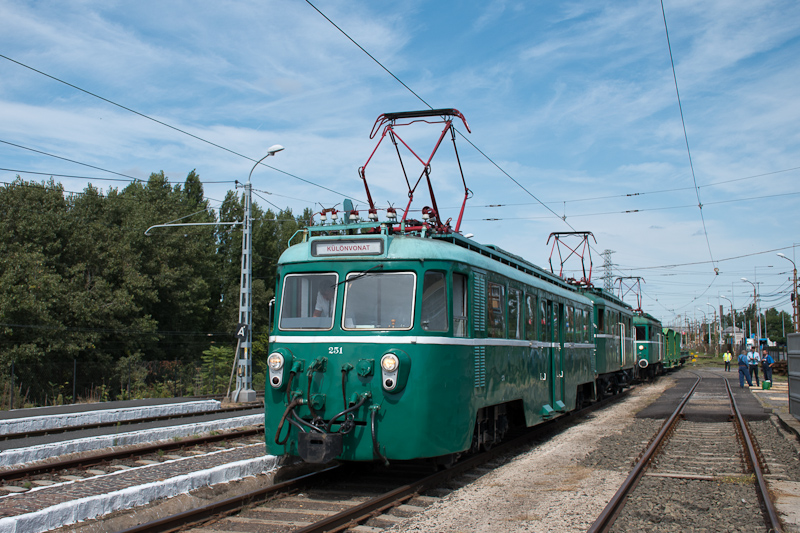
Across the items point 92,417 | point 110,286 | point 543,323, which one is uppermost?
point 110,286

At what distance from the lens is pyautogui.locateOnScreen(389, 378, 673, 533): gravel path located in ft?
22.4

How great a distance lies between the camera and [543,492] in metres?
8.31

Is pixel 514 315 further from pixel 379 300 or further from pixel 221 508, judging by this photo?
pixel 221 508

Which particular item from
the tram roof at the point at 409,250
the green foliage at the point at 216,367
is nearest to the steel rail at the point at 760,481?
the tram roof at the point at 409,250

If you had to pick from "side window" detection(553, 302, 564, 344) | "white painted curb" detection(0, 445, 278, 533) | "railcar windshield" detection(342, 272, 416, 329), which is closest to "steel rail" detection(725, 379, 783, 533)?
"side window" detection(553, 302, 564, 344)

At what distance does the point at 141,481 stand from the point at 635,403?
1699 centimetres

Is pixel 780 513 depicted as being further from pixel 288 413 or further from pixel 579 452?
pixel 288 413

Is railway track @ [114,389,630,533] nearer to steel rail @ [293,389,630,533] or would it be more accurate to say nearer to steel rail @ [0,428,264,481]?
steel rail @ [293,389,630,533]

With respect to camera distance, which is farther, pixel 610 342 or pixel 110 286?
pixel 110 286

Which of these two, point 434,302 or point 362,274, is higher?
point 362,274

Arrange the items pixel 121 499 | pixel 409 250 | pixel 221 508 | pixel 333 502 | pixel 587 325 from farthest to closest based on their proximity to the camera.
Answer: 1. pixel 587 325
2. pixel 409 250
3. pixel 333 502
4. pixel 121 499
5. pixel 221 508

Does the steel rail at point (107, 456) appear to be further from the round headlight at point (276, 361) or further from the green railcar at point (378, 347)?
the round headlight at point (276, 361)

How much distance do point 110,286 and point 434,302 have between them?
33.2m

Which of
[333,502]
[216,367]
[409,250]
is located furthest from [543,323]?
[216,367]
